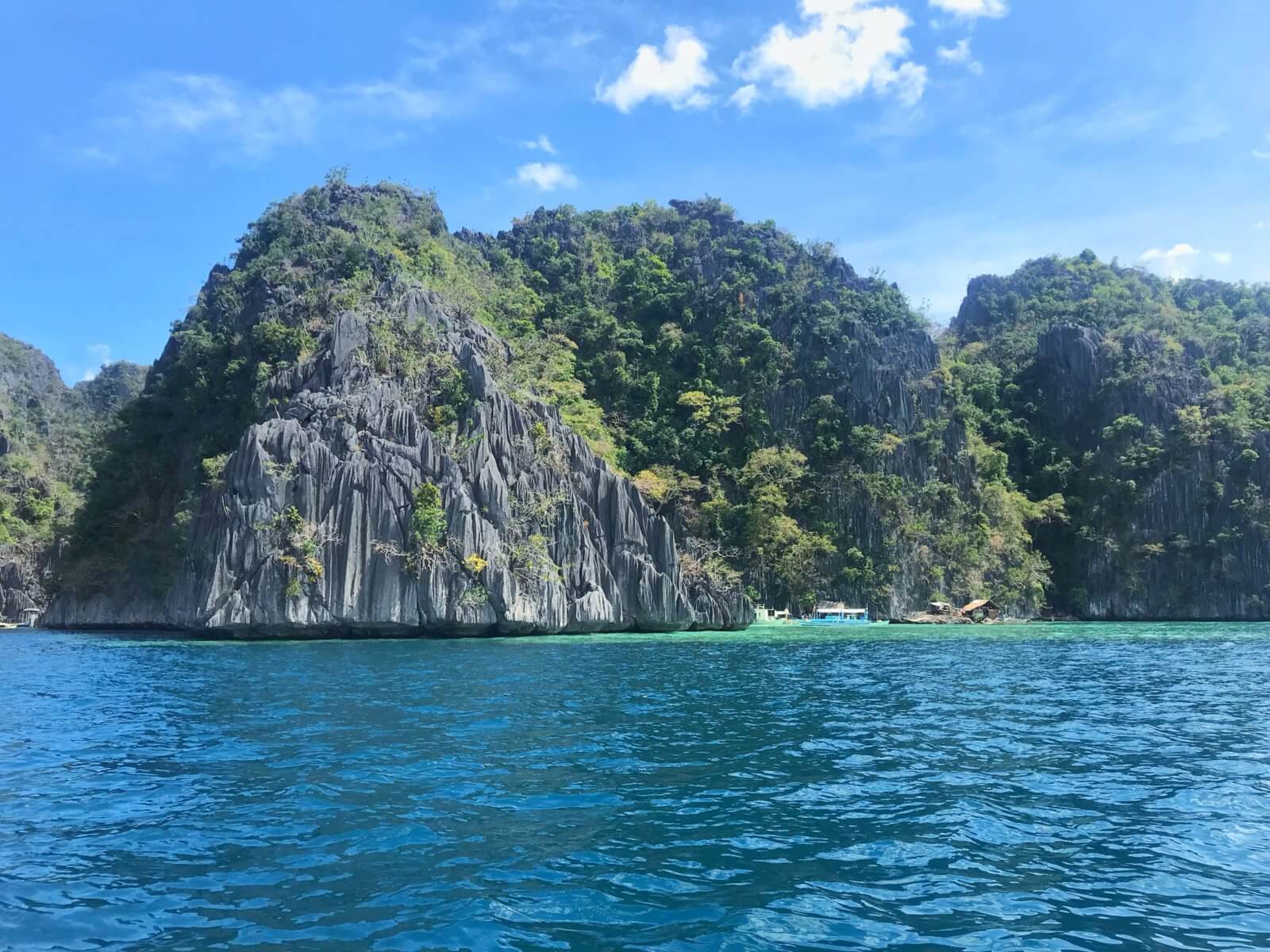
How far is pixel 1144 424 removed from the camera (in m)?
78.0

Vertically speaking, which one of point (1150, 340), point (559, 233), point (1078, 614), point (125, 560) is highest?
point (559, 233)

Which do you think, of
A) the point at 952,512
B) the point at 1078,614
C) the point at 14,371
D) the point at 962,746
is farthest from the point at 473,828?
the point at 14,371

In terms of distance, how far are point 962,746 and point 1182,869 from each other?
6154 mm

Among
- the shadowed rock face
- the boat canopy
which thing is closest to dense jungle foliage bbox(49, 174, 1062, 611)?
the boat canopy

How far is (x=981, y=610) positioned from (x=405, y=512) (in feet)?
154

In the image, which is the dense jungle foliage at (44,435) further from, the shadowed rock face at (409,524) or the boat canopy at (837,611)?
the boat canopy at (837,611)

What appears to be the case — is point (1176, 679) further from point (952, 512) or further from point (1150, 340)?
point (1150, 340)

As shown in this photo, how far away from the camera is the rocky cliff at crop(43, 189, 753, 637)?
149 ft

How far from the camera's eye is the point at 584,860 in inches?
357

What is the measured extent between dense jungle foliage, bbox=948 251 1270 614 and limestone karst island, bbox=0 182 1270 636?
289 mm

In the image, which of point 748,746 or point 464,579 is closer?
point 748,746

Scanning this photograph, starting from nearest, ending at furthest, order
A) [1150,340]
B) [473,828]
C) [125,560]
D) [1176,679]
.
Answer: [473,828], [1176,679], [125,560], [1150,340]

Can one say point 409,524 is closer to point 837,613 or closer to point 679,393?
point 837,613

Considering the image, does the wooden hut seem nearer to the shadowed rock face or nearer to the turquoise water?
the shadowed rock face
